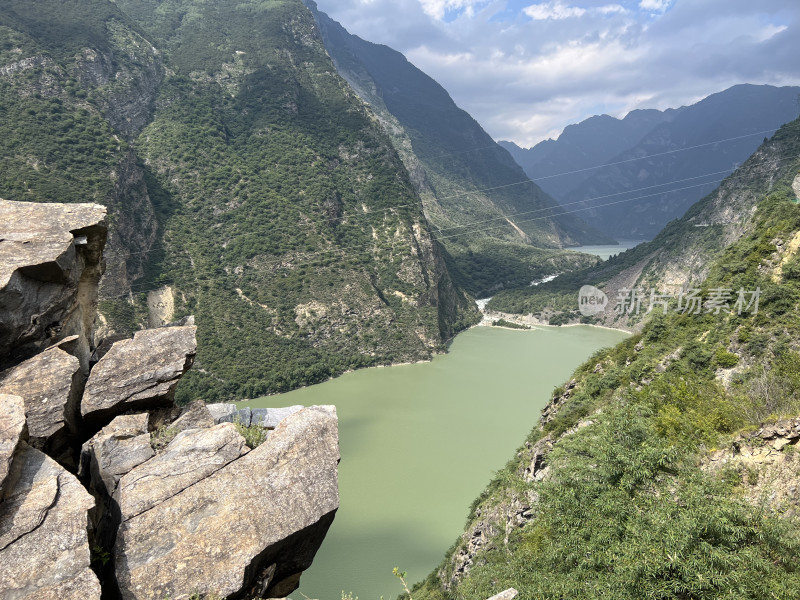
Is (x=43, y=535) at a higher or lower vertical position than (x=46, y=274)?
lower

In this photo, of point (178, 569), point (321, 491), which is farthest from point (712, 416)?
point (178, 569)

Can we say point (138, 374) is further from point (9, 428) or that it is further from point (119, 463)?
point (9, 428)

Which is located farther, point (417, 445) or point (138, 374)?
point (417, 445)

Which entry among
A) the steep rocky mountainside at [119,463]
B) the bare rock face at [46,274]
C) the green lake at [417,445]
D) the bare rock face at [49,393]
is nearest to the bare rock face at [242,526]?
the steep rocky mountainside at [119,463]

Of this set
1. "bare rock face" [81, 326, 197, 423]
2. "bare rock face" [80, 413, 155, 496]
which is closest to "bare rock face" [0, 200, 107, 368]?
"bare rock face" [81, 326, 197, 423]

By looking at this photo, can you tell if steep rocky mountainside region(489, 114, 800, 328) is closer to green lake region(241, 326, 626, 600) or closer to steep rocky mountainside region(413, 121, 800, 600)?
green lake region(241, 326, 626, 600)

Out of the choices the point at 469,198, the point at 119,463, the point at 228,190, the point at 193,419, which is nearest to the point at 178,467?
the point at 119,463

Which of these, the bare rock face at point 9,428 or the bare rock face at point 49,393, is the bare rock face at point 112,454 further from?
the bare rock face at point 9,428
